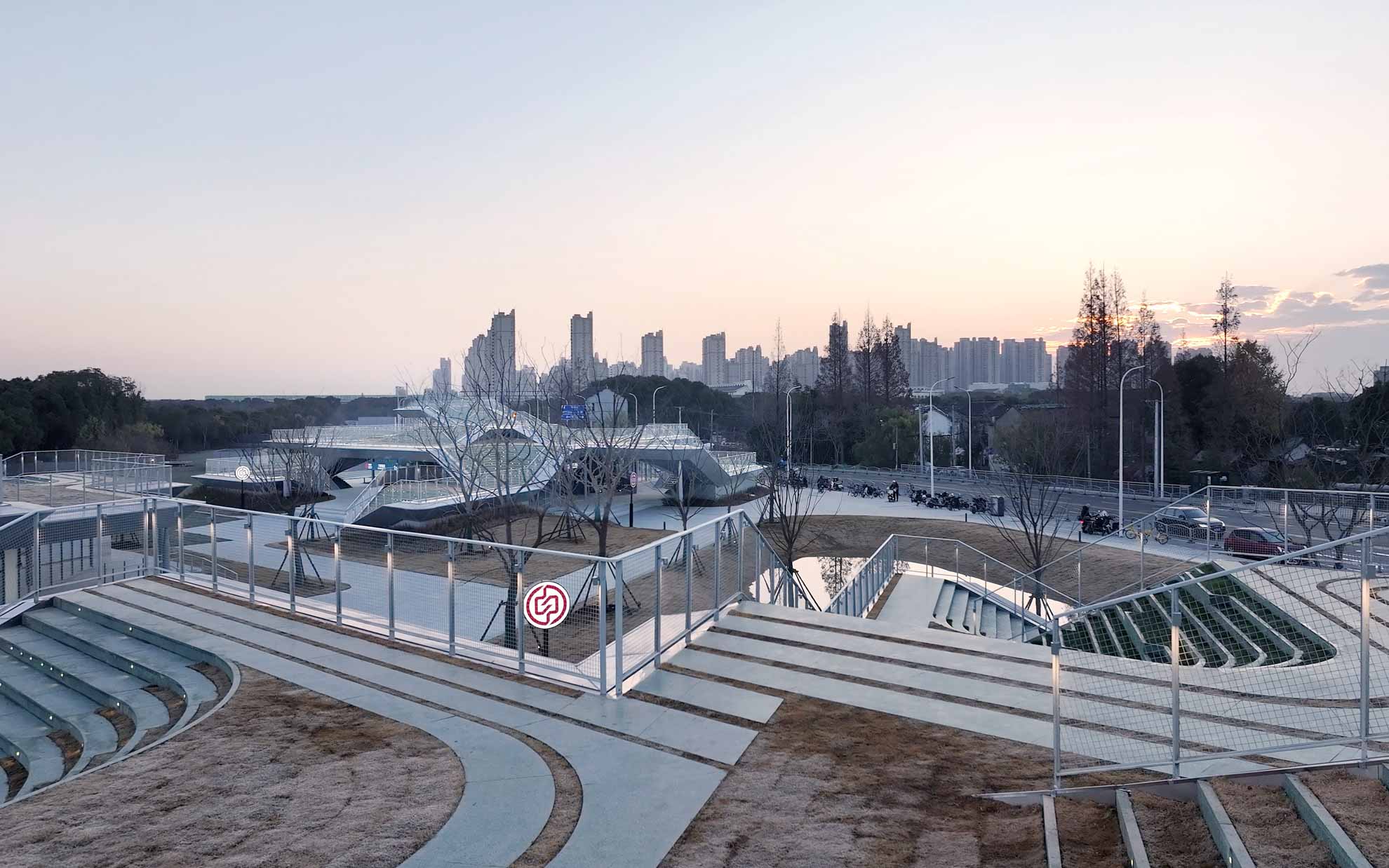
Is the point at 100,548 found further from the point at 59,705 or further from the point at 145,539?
the point at 59,705

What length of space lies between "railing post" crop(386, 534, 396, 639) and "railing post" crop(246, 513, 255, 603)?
3.34 m

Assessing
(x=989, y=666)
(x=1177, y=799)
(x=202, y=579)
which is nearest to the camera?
(x=1177, y=799)

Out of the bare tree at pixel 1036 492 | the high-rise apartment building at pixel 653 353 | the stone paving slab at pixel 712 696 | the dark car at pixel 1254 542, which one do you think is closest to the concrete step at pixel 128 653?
the stone paving slab at pixel 712 696

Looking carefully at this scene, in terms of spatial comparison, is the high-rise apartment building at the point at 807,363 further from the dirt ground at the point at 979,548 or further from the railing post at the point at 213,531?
the railing post at the point at 213,531

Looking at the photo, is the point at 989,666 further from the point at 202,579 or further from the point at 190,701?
the point at 202,579

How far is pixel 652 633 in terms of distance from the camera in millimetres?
8141

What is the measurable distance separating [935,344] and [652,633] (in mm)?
185474

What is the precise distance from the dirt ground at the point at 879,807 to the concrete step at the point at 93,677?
5837 millimetres

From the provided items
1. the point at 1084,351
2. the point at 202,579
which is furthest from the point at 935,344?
the point at 202,579

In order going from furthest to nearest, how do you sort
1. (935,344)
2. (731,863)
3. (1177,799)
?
(935,344), (1177,799), (731,863)

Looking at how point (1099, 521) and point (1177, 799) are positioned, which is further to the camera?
point (1099, 521)

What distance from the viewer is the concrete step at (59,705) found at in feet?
25.2

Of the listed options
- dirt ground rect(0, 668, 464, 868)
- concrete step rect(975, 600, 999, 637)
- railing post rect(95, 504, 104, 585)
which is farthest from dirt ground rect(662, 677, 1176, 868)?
railing post rect(95, 504, 104, 585)

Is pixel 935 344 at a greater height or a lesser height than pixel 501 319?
greater
